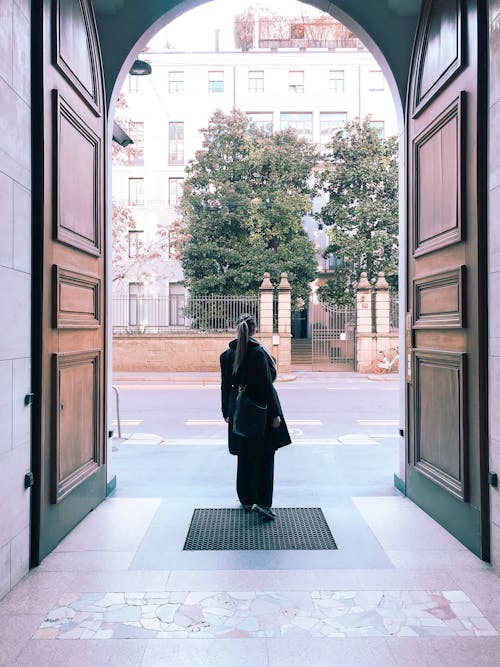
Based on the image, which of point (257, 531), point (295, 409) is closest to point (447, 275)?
point (257, 531)

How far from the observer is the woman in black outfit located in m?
5.17

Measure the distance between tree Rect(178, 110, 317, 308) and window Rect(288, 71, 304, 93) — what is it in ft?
29.7

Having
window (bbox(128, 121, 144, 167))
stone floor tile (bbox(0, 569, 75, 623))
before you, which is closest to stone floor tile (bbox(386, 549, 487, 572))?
stone floor tile (bbox(0, 569, 75, 623))

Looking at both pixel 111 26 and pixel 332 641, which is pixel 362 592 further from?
pixel 111 26

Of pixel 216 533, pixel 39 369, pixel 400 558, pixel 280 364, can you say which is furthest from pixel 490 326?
pixel 280 364

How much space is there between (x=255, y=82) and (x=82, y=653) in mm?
34119

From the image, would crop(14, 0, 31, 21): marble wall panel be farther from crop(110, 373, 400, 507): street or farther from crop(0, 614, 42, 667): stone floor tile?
crop(110, 373, 400, 507): street

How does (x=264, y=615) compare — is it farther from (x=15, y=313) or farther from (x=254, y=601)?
(x=15, y=313)

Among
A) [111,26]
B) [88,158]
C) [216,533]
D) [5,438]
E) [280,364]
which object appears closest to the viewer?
[5,438]

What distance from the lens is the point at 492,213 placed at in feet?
13.5

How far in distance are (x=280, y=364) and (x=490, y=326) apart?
1743 centimetres

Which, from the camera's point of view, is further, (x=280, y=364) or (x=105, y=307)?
(x=280, y=364)

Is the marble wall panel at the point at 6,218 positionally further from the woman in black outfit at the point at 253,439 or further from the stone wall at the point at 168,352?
the stone wall at the point at 168,352

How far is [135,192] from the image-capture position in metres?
32.1
